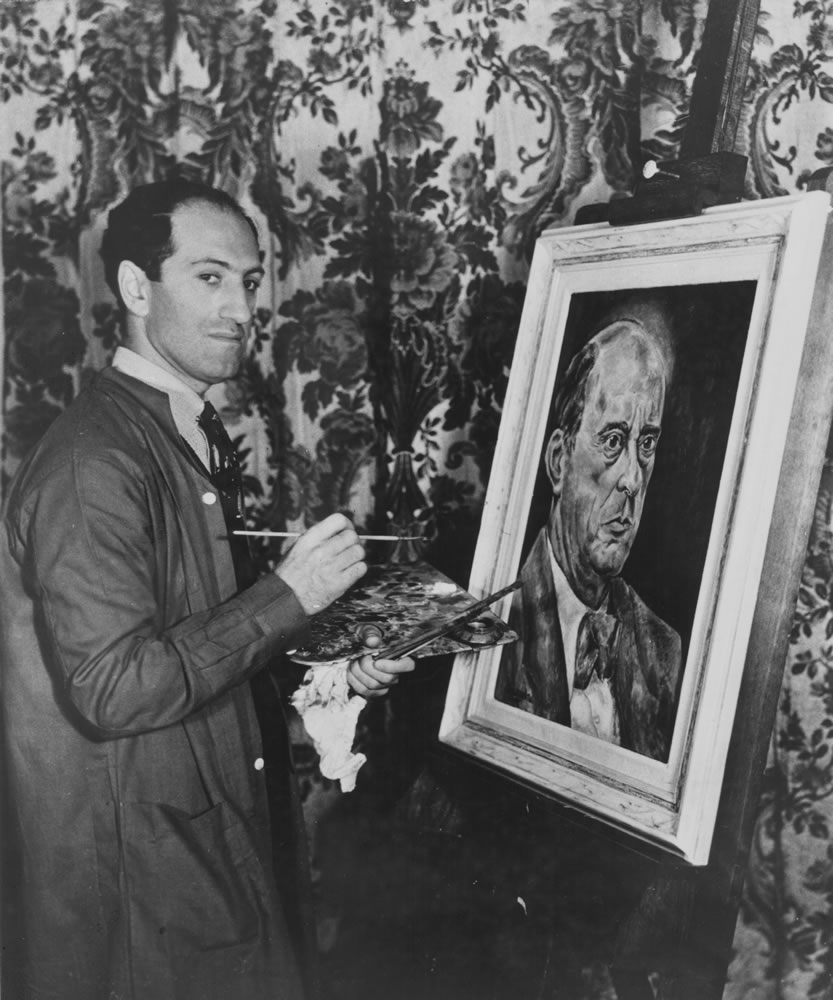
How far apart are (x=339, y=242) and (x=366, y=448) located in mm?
377

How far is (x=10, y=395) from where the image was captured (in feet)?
4.51

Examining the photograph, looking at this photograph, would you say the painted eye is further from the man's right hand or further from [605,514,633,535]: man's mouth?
the man's right hand

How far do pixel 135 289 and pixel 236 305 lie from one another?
134mm

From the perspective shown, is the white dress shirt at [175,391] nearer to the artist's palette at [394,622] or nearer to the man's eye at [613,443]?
the artist's palette at [394,622]

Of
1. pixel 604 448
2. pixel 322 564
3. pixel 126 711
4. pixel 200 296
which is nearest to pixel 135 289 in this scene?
pixel 200 296

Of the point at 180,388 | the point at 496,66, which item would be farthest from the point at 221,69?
the point at 180,388

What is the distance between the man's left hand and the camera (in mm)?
1326

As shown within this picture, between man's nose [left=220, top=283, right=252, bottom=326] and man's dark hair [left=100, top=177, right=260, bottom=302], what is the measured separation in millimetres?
93

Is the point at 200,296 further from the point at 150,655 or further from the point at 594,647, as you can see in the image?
the point at 594,647

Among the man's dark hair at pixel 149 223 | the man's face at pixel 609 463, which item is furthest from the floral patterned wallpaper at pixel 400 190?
the man's face at pixel 609 463

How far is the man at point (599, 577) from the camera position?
1.17 m

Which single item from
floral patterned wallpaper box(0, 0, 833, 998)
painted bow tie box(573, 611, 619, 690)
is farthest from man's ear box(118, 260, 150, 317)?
painted bow tie box(573, 611, 619, 690)

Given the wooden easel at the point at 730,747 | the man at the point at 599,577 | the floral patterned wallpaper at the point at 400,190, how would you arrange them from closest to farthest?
1. the wooden easel at the point at 730,747
2. the man at the point at 599,577
3. the floral patterned wallpaper at the point at 400,190

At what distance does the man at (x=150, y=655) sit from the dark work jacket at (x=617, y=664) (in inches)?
7.8
